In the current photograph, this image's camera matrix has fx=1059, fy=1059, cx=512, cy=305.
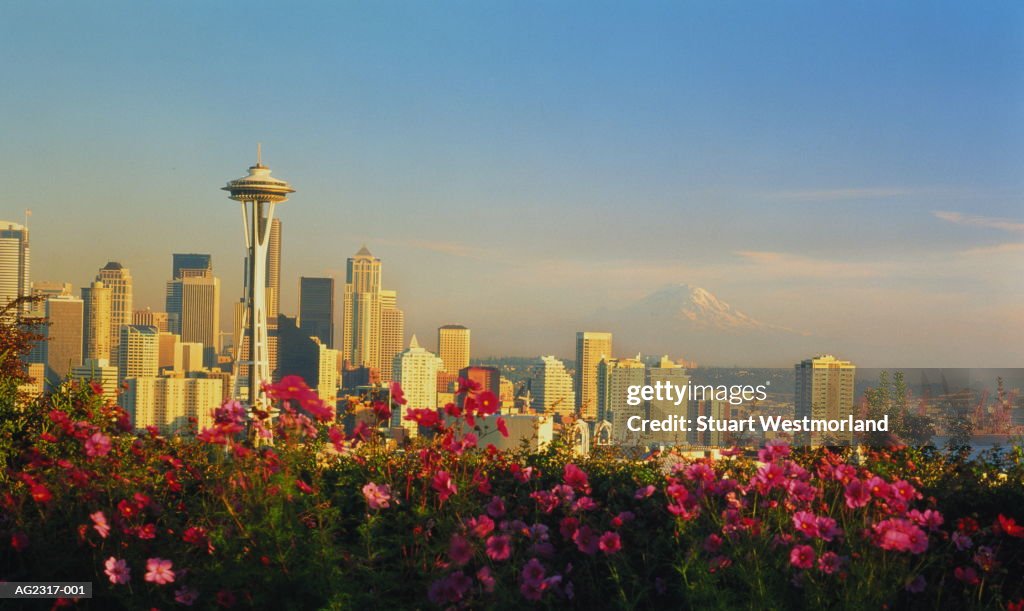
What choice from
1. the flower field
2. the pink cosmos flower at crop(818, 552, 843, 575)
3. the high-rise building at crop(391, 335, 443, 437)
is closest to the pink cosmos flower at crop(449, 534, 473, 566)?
the flower field

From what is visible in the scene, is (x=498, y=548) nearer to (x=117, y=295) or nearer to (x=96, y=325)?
(x=96, y=325)

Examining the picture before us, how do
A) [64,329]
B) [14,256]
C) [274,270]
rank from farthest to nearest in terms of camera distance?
1. [274,270]
2. [14,256]
3. [64,329]

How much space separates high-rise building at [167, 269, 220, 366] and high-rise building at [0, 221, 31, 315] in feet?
46.9

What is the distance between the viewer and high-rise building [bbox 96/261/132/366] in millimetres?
88438

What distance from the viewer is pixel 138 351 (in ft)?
274

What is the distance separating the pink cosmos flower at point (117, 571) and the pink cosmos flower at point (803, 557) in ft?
5.26

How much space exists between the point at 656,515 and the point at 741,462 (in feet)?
1.79

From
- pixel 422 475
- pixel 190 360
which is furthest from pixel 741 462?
pixel 190 360

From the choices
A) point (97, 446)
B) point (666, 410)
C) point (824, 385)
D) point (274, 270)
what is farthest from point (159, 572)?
point (274, 270)

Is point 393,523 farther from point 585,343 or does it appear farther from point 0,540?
point 585,343

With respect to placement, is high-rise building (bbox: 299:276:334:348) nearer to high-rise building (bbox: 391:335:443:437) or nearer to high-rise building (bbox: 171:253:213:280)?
high-rise building (bbox: 171:253:213:280)

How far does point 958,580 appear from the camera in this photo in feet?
8.85

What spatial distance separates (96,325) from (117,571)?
298ft

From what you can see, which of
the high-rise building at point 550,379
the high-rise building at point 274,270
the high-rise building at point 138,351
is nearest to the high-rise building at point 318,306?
the high-rise building at point 274,270
